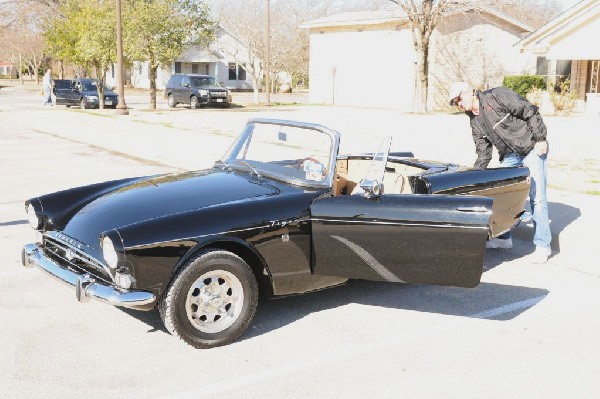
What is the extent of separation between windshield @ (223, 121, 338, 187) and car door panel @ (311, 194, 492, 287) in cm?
50

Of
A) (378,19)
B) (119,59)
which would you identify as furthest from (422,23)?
(119,59)

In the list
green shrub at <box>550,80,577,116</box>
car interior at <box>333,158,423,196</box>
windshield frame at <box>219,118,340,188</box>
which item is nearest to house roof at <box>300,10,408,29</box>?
green shrub at <box>550,80,577,116</box>

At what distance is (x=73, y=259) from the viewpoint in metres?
4.66

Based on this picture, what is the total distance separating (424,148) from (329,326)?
450 inches

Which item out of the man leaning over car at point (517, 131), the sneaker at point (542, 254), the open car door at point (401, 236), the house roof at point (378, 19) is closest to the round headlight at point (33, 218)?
the open car door at point (401, 236)

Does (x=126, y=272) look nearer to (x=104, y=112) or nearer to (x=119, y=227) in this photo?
(x=119, y=227)

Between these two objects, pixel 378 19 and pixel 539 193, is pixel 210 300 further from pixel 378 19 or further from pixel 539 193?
pixel 378 19

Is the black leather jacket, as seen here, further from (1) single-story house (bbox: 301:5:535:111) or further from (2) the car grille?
(1) single-story house (bbox: 301:5:535:111)

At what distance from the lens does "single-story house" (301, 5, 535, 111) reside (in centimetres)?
3475

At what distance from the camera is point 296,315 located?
5.17 metres

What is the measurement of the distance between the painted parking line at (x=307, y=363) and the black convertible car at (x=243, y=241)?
1.55ft

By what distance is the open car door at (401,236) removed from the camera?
4398 mm

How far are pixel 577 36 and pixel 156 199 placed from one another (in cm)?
2866

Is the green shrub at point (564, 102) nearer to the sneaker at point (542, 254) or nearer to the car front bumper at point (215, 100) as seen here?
the car front bumper at point (215, 100)
